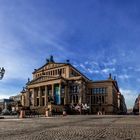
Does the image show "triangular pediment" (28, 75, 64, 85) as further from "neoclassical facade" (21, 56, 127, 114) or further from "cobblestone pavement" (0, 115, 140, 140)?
"cobblestone pavement" (0, 115, 140, 140)

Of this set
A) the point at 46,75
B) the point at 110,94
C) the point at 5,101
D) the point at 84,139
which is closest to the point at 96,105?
the point at 110,94

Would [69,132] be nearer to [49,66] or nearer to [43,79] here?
[43,79]

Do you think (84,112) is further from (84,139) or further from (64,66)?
(84,139)

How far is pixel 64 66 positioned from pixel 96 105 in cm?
2022

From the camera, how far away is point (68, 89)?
370 ft

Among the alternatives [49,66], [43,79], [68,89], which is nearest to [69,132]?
[68,89]

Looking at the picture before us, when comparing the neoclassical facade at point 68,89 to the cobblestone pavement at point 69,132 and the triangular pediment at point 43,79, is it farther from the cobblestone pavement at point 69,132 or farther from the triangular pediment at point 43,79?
the cobblestone pavement at point 69,132

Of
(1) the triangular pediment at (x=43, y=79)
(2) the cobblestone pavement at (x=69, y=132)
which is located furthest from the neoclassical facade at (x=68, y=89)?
(2) the cobblestone pavement at (x=69, y=132)

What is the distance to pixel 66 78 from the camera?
113938mm

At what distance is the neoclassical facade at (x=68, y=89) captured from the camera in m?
111

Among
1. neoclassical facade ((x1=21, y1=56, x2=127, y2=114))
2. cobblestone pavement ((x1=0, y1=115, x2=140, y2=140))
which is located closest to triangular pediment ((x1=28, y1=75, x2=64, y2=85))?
neoclassical facade ((x1=21, y1=56, x2=127, y2=114))

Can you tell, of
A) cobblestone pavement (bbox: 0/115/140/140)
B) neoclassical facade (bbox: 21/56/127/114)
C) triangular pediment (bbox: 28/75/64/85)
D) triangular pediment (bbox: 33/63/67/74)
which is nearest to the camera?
cobblestone pavement (bbox: 0/115/140/140)

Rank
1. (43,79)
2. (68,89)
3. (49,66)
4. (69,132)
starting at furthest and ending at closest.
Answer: (49,66) < (43,79) < (68,89) < (69,132)

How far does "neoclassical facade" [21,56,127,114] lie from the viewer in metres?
111
